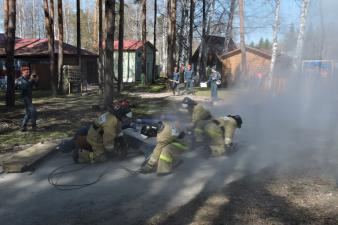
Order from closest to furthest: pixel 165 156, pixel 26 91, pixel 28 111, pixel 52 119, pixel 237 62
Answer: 1. pixel 165 156
2. pixel 28 111
3. pixel 26 91
4. pixel 52 119
5. pixel 237 62

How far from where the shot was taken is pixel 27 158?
8.35 metres

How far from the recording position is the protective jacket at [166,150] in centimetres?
771

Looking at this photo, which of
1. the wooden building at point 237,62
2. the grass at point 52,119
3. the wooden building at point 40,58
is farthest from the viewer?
the wooden building at point 237,62

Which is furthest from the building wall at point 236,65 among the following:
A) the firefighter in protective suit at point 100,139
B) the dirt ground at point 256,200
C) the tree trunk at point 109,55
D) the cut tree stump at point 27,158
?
the firefighter in protective suit at point 100,139

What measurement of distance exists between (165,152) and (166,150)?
0.17ft

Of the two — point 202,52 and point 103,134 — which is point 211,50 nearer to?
point 202,52

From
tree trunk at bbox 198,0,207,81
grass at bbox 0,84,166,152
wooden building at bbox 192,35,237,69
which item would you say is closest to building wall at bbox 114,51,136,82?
wooden building at bbox 192,35,237,69

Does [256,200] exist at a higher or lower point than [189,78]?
lower

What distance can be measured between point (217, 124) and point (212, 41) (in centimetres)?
3711

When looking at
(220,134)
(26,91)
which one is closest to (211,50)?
(26,91)

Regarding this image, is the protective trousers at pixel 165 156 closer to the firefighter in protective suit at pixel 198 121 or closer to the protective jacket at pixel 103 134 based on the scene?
the protective jacket at pixel 103 134

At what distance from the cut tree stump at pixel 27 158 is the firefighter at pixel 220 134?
3395mm

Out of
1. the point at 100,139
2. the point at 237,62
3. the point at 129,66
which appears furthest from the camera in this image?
the point at 129,66

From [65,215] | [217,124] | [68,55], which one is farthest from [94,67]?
[65,215]
